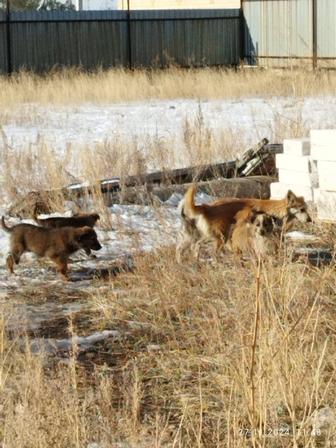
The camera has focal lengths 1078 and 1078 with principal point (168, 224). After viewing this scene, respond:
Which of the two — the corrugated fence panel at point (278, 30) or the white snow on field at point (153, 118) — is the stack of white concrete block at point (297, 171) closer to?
the white snow on field at point (153, 118)

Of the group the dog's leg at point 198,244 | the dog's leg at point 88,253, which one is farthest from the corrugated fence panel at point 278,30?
the dog's leg at point 198,244

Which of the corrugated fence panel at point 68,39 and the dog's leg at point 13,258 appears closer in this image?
the dog's leg at point 13,258

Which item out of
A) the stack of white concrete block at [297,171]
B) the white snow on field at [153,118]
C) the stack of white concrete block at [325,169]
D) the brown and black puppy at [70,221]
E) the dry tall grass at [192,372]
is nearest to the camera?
the dry tall grass at [192,372]

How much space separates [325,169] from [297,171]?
0.58 m

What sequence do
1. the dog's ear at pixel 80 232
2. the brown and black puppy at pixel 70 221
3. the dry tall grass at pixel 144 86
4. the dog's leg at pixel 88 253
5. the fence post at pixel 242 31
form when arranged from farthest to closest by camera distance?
1. the fence post at pixel 242 31
2. the dry tall grass at pixel 144 86
3. the brown and black puppy at pixel 70 221
4. the dog's leg at pixel 88 253
5. the dog's ear at pixel 80 232

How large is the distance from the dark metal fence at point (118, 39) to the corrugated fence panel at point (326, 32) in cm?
357

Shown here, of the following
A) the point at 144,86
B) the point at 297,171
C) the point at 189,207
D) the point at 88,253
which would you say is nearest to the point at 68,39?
the point at 144,86

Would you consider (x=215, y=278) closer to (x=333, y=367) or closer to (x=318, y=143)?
(x=333, y=367)

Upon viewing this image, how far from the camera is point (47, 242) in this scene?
29.9 feet

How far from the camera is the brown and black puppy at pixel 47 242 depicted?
356 inches

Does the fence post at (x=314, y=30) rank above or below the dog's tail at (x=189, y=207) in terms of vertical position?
above

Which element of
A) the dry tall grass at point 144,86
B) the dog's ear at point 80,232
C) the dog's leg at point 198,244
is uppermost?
the dry tall grass at point 144,86

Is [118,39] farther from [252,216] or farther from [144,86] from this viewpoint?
[252,216]

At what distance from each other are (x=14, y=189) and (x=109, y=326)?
4.45 m
